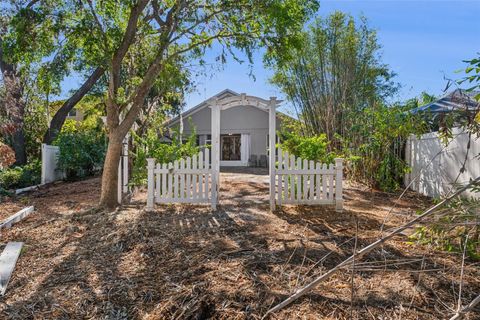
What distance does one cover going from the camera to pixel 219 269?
315 cm

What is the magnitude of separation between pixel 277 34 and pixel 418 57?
317 centimetres

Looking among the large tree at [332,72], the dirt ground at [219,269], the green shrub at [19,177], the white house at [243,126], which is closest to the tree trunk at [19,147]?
the green shrub at [19,177]

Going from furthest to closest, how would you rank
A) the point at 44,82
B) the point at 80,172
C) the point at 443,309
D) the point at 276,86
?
the point at 276,86 → the point at 80,172 → the point at 44,82 → the point at 443,309

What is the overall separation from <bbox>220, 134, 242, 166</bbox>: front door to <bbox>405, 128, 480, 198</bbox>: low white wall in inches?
456

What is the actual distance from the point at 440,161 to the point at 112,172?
20.7 ft

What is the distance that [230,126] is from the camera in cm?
1903

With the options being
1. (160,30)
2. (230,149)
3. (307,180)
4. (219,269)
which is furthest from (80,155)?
(219,269)

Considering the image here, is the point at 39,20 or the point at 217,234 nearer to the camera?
the point at 217,234

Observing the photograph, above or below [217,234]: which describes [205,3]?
above

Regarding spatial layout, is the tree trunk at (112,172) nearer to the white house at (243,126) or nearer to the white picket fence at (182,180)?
the white picket fence at (182,180)

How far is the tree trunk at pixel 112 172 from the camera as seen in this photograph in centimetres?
605

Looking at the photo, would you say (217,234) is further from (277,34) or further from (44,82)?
(44,82)

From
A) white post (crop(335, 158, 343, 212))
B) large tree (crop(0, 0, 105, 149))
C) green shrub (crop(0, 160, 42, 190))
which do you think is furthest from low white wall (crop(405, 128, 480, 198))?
green shrub (crop(0, 160, 42, 190))

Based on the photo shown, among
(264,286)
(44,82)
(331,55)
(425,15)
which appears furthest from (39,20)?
(331,55)
